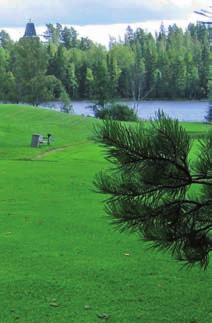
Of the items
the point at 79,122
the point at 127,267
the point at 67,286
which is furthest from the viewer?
the point at 79,122

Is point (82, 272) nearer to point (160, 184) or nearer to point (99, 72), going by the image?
point (160, 184)

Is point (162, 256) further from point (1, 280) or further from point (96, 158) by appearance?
point (96, 158)

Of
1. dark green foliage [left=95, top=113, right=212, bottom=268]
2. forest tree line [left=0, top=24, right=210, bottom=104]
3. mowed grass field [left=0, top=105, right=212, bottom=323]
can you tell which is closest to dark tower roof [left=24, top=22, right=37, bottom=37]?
forest tree line [left=0, top=24, right=210, bottom=104]

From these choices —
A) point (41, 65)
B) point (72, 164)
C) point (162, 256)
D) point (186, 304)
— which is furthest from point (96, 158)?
point (41, 65)

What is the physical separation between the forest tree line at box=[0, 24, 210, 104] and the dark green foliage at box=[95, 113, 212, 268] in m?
74.6

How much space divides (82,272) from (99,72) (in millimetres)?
81227

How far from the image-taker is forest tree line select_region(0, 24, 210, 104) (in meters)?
83.6

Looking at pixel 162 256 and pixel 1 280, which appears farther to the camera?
pixel 162 256

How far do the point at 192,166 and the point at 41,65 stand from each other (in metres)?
88.2

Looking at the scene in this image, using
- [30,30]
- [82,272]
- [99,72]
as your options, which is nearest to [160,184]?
[82,272]

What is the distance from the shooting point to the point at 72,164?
23375 mm

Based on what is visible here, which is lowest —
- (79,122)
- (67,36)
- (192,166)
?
(79,122)

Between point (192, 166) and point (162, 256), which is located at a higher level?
point (192, 166)

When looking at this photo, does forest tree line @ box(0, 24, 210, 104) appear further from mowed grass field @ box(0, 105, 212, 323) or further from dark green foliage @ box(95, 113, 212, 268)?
dark green foliage @ box(95, 113, 212, 268)
